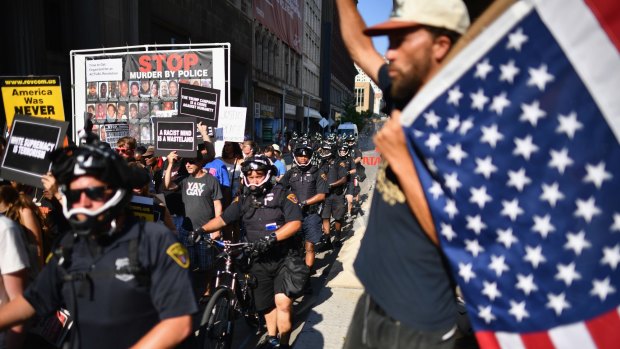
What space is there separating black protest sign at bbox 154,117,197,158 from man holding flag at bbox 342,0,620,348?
5.65 meters

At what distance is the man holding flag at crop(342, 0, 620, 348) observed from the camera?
1.24 m

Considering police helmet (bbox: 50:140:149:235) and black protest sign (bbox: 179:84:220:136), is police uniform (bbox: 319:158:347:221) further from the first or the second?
police helmet (bbox: 50:140:149:235)

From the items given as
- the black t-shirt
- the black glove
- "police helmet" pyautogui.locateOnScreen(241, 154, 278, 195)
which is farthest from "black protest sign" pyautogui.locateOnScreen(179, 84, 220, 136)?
the black t-shirt

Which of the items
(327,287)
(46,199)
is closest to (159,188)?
(46,199)

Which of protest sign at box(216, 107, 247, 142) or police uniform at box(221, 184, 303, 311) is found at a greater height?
protest sign at box(216, 107, 247, 142)

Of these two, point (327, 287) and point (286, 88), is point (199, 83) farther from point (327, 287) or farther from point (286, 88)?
point (286, 88)

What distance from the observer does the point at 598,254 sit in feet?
4.10

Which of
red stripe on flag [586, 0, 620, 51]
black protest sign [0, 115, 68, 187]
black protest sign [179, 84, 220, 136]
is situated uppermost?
black protest sign [179, 84, 220, 136]

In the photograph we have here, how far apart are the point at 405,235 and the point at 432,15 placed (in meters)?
0.80

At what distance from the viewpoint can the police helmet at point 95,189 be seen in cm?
195

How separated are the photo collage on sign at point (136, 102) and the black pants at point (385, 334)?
32.2 feet

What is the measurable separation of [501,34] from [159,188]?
23.5 feet

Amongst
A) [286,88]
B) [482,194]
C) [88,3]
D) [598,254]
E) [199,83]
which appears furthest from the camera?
[286,88]

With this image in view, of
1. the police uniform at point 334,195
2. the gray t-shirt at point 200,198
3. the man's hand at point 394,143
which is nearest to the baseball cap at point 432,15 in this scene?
the man's hand at point 394,143
